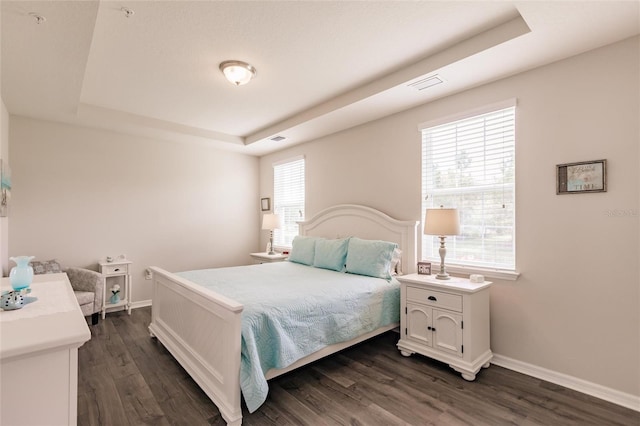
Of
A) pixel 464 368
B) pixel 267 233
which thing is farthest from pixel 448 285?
pixel 267 233

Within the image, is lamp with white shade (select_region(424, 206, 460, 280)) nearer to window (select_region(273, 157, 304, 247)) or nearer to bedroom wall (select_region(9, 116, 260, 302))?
window (select_region(273, 157, 304, 247))

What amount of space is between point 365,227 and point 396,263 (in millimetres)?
659

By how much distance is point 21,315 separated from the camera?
56.2 inches

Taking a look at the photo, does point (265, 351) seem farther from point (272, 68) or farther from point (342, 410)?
point (272, 68)

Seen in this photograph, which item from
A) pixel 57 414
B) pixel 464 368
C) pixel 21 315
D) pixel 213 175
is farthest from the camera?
pixel 213 175

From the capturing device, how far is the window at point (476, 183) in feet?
9.16

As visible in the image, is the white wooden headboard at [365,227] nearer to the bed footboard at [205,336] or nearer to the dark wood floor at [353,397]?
the dark wood floor at [353,397]

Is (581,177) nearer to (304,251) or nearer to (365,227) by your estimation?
(365,227)

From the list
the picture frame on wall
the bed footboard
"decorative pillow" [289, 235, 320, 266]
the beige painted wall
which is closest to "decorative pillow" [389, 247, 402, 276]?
"decorative pillow" [289, 235, 320, 266]

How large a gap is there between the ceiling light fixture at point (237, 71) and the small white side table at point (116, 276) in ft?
9.28

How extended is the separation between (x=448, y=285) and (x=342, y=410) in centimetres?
125

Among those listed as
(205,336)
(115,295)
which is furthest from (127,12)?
(115,295)

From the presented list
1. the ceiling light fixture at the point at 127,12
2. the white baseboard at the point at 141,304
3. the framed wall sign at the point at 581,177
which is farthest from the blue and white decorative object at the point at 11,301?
the framed wall sign at the point at 581,177

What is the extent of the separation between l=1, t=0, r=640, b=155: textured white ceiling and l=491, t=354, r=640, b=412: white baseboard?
238 cm
